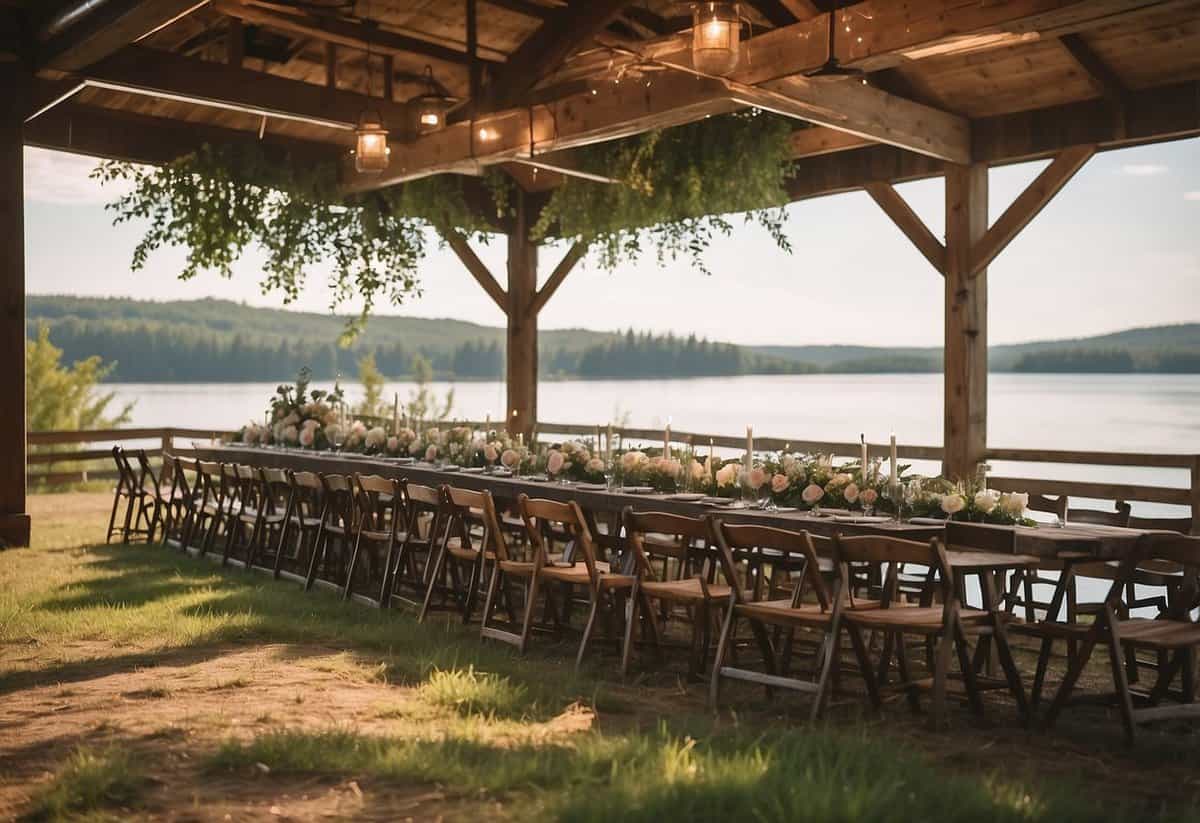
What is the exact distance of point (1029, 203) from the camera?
8.30 metres

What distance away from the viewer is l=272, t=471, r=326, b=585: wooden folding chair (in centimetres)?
811

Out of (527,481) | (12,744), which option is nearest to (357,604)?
(527,481)

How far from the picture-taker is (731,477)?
6.52 meters

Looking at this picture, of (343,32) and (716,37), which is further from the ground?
(343,32)

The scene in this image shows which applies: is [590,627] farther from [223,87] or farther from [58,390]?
[58,390]

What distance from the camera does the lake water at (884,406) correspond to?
1096 centimetres

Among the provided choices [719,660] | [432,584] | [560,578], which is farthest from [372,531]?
[719,660]

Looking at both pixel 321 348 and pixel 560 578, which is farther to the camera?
pixel 321 348

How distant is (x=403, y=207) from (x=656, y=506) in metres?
6.11

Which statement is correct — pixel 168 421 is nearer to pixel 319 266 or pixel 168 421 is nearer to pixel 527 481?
pixel 319 266

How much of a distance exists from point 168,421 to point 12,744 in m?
17.7

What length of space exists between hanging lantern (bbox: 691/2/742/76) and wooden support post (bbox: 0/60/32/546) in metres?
5.84

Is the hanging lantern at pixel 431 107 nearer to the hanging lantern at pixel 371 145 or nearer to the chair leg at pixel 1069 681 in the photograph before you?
the hanging lantern at pixel 371 145

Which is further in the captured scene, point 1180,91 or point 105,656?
point 1180,91
